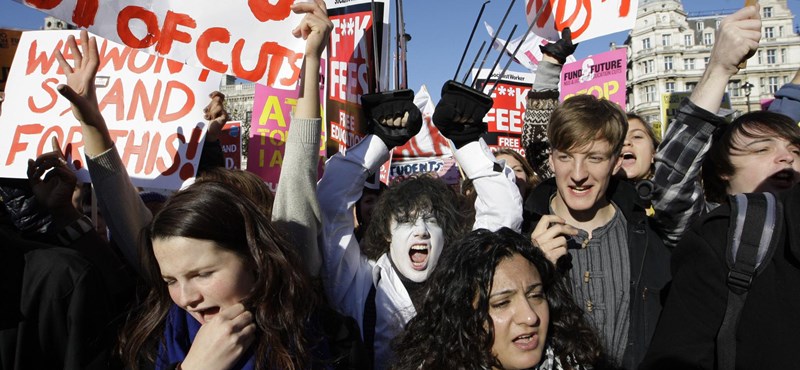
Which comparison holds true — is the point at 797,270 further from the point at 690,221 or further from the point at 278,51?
the point at 278,51

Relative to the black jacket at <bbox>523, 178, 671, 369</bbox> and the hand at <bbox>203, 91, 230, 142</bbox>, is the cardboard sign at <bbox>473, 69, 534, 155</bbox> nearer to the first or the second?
the hand at <bbox>203, 91, 230, 142</bbox>

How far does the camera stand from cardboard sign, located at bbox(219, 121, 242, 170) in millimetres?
7988

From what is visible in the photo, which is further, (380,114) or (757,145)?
(380,114)

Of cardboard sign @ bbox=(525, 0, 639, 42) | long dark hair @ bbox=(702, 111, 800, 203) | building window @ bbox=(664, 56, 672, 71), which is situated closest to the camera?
long dark hair @ bbox=(702, 111, 800, 203)

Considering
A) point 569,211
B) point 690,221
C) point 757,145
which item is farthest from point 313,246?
point 757,145

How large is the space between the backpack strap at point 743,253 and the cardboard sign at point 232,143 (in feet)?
22.5

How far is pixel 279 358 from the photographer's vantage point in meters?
1.98

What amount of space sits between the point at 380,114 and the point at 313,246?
0.67 metres

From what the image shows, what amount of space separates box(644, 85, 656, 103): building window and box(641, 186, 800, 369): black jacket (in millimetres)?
81854

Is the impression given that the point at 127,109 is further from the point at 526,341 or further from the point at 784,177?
the point at 784,177

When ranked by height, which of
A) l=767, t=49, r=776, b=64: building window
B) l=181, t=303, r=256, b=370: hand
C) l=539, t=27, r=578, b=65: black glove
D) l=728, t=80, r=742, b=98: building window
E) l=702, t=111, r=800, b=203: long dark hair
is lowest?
l=181, t=303, r=256, b=370: hand

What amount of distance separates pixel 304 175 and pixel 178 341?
680mm

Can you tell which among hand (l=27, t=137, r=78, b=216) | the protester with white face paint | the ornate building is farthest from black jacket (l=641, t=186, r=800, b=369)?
the ornate building

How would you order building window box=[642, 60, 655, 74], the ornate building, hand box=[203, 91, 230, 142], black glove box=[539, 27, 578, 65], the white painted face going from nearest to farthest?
the white painted face → black glove box=[539, 27, 578, 65] → hand box=[203, 91, 230, 142] → the ornate building → building window box=[642, 60, 655, 74]
